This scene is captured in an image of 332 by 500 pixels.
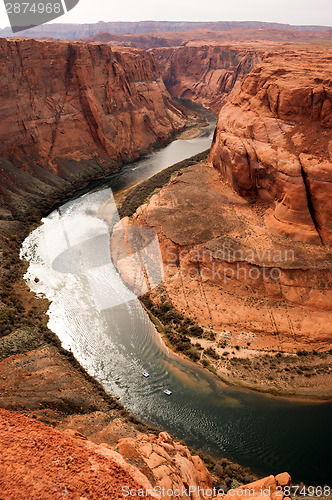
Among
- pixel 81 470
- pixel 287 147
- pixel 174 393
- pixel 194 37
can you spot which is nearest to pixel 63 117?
pixel 287 147

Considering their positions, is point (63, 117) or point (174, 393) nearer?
point (174, 393)

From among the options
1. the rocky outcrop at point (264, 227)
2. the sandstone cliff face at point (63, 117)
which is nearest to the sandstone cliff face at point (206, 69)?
the sandstone cliff face at point (63, 117)

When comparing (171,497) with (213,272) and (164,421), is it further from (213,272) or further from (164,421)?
(213,272)

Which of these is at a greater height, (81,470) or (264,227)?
(81,470)

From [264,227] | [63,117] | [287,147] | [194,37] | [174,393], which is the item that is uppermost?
[194,37]

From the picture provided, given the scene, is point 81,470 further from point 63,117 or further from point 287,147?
point 63,117

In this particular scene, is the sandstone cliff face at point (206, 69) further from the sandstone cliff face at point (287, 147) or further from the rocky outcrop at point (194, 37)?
the sandstone cliff face at point (287, 147)

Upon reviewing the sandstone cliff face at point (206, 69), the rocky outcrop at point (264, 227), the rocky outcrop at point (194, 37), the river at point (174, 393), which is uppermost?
the rocky outcrop at point (194, 37)
